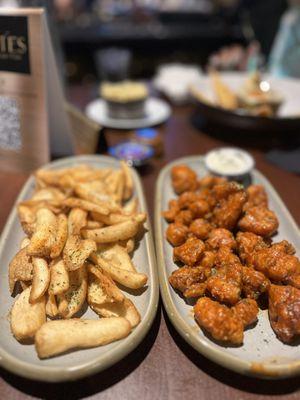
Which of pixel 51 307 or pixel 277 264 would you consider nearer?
pixel 51 307

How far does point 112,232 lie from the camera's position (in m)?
1.77

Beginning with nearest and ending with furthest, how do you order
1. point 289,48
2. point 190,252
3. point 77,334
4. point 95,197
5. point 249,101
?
point 77,334 → point 190,252 → point 95,197 → point 249,101 → point 289,48

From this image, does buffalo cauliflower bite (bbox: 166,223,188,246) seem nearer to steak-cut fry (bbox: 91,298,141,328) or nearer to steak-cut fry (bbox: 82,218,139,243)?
steak-cut fry (bbox: 82,218,139,243)

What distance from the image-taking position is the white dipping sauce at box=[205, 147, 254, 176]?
8.14 ft

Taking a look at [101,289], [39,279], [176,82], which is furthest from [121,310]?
[176,82]

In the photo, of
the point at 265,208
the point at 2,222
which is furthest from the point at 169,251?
the point at 2,222

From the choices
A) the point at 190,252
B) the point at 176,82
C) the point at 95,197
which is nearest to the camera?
the point at 190,252

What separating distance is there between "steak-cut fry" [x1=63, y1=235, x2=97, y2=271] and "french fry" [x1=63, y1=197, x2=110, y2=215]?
0.23 m

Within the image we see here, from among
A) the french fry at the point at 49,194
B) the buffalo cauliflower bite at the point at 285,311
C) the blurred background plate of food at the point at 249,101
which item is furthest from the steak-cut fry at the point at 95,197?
the blurred background plate of food at the point at 249,101

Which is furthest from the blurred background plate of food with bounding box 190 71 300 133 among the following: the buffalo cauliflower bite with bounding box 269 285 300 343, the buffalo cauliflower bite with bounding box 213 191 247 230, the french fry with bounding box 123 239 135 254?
the buffalo cauliflower bite with bounding box 269 285 300 343

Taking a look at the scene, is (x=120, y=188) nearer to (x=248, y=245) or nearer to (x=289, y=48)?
(x=248, y=245)

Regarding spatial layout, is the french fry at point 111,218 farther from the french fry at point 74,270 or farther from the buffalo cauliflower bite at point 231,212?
the buffalo cauliflower bite at point 231,212

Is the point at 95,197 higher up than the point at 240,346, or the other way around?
the point at 95,197

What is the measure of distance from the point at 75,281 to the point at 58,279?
102 millimetres
